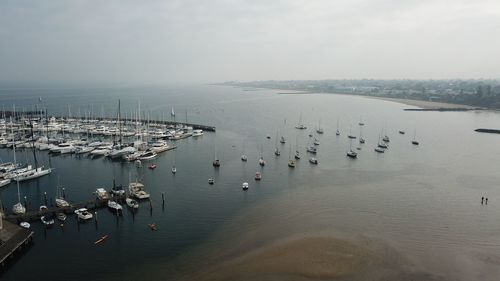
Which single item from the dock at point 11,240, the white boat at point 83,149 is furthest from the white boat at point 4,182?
the white boat at point 83,149

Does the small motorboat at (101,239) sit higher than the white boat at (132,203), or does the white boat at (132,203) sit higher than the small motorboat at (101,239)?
the white boat at (132,203)

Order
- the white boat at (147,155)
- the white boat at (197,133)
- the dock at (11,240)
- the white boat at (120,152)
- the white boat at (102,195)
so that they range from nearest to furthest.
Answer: the dock at (11,240), the white boat at (102,195), the white boat at (147,155), the white boat at (120,152), the white boat at (197,133)

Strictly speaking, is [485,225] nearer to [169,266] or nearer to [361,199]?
[361,199]

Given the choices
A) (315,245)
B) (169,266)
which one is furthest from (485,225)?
(169,266)

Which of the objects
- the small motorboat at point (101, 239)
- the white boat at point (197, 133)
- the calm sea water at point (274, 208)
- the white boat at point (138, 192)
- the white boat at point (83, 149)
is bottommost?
the small motorboat at point (101, 239)

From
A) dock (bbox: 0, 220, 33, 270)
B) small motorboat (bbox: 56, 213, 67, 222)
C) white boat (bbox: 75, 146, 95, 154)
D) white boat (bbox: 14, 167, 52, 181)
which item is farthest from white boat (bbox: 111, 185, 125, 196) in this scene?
white boat (bbox: 75, 146, 95, 154)

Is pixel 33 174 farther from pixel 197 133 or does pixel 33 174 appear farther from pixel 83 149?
pixel 197 133

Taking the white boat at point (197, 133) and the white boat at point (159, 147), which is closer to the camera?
the white boat at point (159, 147)

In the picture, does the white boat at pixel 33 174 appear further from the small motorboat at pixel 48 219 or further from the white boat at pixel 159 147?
the white boat at pixel 159 147
